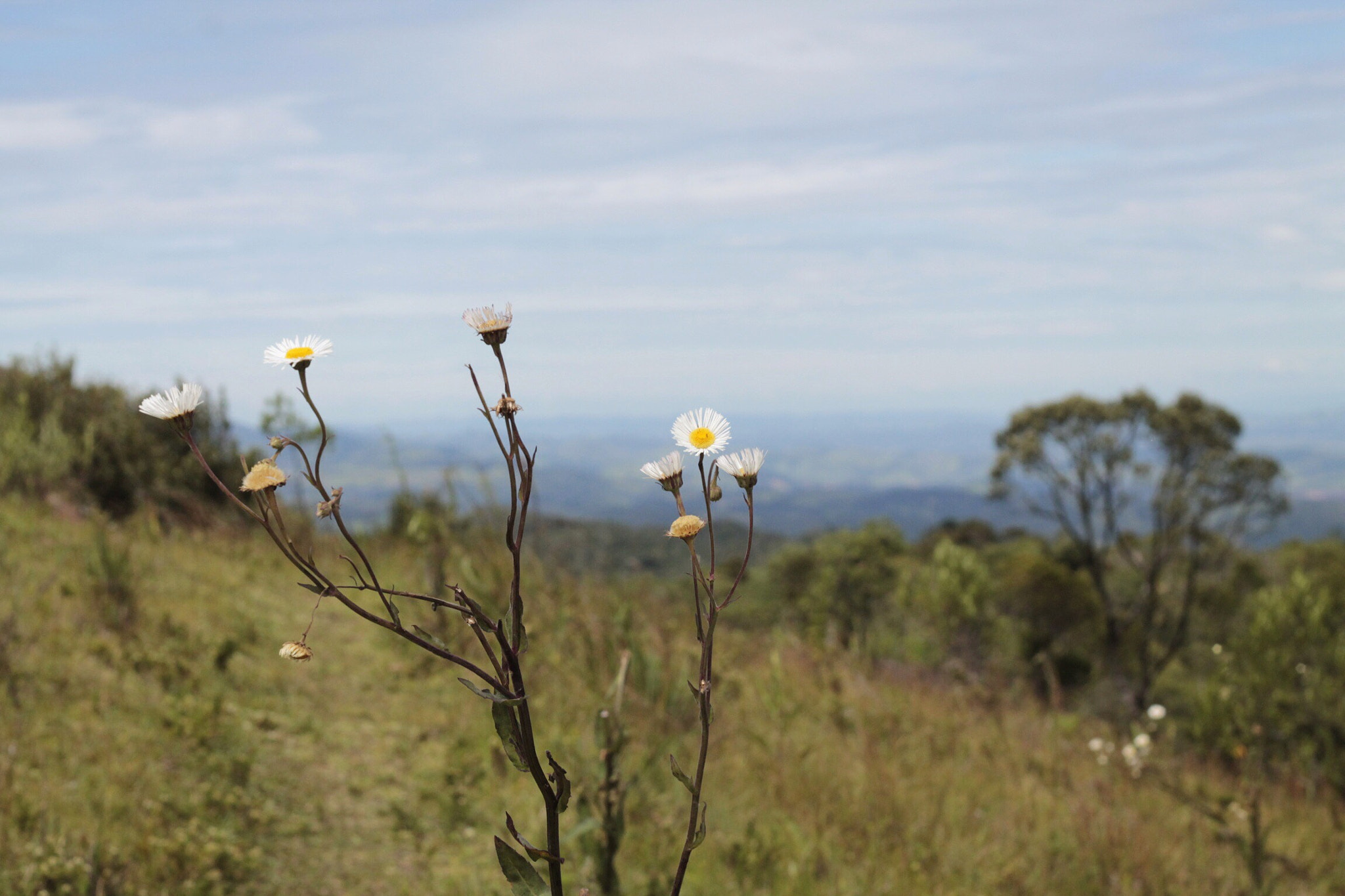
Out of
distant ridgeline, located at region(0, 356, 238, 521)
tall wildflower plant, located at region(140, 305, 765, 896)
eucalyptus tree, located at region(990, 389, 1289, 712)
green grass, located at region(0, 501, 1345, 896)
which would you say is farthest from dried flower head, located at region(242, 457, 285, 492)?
eucalyptus tree, located at region(990, 389, 1289, 712)

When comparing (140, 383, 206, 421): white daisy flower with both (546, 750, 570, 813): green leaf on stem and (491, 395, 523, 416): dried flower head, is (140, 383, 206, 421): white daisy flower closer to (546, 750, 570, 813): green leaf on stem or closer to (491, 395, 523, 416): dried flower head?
(491, 395, 523, 416): dried flower head

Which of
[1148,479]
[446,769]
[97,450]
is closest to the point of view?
[446,769]

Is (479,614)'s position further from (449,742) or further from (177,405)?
(449,742)

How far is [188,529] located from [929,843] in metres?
5.97

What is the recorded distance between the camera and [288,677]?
412cm

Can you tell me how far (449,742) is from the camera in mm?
3734

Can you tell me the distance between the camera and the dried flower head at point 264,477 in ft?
2.48

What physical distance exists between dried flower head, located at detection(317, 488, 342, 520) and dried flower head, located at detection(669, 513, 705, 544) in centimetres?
29

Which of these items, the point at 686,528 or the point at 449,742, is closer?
the point at 686,528

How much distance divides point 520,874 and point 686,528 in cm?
36

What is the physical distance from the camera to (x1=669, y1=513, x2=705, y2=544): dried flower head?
0.78m

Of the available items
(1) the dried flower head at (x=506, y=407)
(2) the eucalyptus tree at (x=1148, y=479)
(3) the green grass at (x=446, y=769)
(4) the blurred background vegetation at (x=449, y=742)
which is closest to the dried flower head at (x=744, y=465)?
(1) the dried flower head at (x=506, y=407)

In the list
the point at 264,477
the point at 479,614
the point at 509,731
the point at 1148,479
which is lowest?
the point at 1148,479

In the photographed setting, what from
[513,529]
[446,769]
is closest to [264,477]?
[513,529]
